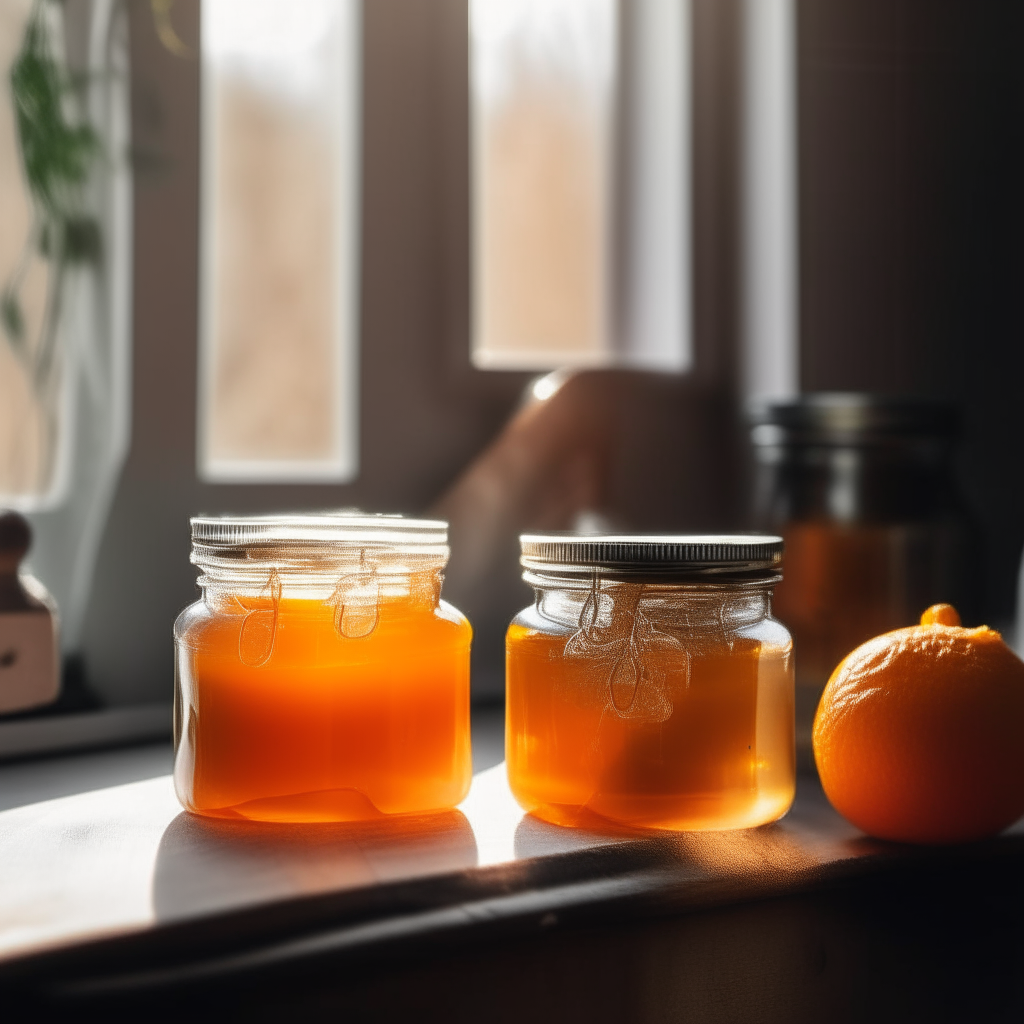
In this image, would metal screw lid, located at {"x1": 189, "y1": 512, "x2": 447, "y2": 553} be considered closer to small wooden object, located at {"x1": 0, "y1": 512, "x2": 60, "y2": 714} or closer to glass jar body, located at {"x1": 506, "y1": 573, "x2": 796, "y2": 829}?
glass jar body, located at {"x1": 506, "y1": 573, "x2": 796, "y2": 829}

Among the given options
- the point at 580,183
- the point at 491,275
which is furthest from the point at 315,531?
the point at 580,183

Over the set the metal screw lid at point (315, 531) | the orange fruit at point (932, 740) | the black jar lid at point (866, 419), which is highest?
the black jar lid at point (866, 419)

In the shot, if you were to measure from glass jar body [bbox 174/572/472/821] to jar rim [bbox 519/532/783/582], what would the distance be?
0.34 ft

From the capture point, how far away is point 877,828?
660mm

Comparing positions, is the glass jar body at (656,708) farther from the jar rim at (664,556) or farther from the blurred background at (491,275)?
the blurred background at (491,275)

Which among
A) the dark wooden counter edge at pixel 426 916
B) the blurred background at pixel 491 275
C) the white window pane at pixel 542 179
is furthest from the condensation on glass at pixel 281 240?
the dark wooden counter edge at pixel 426 916

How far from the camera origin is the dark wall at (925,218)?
1.27 metres

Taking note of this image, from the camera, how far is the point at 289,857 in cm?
61

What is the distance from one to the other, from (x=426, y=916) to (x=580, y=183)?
1000 millimetres

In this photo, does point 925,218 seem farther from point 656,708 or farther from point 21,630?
point 21,630

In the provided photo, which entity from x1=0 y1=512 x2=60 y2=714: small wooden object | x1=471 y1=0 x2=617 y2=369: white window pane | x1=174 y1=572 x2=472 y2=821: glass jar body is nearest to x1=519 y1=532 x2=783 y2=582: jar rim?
x1=174 y1=572 x2=472 y2=821: glass jar body

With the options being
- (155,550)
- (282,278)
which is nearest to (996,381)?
(282,278)

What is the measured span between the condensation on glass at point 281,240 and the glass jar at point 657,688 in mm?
533

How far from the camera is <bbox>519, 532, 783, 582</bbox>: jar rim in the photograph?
0.65 meters
